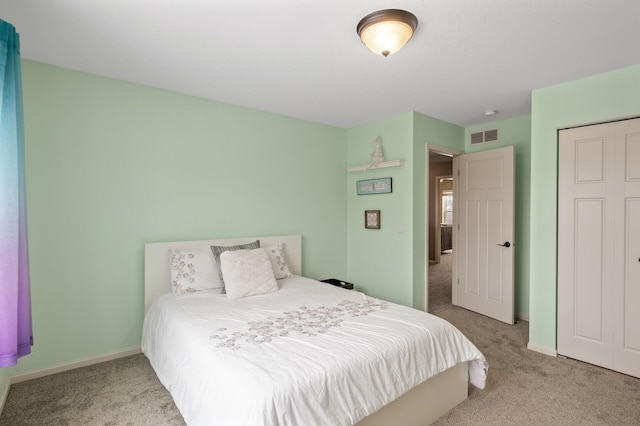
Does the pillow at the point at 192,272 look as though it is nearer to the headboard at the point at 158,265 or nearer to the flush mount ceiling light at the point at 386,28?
the headboard at the point at 158,265

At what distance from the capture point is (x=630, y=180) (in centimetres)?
252

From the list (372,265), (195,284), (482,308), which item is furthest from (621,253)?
(195,284)

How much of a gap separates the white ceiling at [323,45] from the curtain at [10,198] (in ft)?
1.46

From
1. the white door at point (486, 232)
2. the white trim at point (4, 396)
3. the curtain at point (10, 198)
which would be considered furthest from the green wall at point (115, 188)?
the white door at point (486, 232)

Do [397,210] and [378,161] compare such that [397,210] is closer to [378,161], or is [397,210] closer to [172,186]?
[378,161]

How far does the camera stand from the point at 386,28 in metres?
1.85

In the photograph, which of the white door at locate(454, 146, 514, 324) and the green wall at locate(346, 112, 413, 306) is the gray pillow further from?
the white door at locate(454, 146, 514, 324)

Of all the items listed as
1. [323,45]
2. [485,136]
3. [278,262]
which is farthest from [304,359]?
[485,136]

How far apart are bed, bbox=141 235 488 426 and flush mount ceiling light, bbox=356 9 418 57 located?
1738mm

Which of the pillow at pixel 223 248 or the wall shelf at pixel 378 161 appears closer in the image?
the pillow at pixel 223 248

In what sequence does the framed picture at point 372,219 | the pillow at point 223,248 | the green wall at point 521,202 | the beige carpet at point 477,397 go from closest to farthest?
the beige carpet at point 477,397, the pillow at point 223,248, the green wall at point 521,202, the framed picture at point 372,219

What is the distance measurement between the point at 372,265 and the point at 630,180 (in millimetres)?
2564

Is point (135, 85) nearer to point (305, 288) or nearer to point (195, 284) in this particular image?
point (195, 284)

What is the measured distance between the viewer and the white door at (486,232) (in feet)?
12.2
